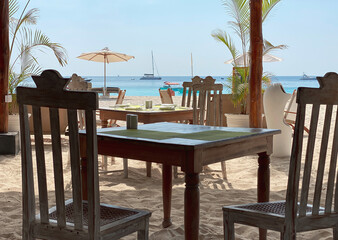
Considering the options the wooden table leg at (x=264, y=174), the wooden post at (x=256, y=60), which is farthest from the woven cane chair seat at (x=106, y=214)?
the wooden post at (x=256, y=60)

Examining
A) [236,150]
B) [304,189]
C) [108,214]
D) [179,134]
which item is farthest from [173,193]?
[304,189]

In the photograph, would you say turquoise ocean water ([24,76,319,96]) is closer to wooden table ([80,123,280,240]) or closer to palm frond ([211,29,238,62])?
palm frond ([211,29,238,62])

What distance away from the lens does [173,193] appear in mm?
4340

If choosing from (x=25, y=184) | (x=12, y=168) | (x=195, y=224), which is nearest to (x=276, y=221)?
(x=195, y=224)

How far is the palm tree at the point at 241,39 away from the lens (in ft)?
24.8

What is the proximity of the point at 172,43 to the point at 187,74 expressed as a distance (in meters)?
5.67

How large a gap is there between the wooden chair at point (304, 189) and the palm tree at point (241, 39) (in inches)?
213

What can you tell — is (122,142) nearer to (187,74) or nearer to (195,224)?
(195,224)

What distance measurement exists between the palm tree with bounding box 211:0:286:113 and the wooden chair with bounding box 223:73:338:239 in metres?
5.40

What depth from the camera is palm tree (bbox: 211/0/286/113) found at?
24.8 feet

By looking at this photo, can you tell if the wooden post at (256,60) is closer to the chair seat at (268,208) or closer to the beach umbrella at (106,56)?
the chair seat at (268,208)

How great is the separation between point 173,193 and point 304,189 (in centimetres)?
236

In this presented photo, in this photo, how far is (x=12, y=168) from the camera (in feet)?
18.0

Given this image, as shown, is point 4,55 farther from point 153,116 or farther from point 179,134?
point 179,134
